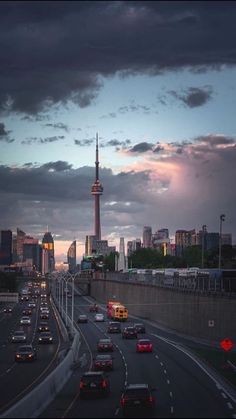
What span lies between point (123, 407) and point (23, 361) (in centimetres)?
3417

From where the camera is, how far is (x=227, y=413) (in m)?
34.8

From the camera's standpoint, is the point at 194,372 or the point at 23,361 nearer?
the point at 194,372

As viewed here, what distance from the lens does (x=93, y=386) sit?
41.8 m

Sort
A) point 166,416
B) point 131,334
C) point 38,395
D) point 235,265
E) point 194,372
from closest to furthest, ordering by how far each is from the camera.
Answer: point 166,416, point 38,395, point 194,372, point 131,334, point 235,265

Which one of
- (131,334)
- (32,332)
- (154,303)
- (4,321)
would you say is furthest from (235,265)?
(131,334)

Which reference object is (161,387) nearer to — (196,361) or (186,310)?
(196,361)

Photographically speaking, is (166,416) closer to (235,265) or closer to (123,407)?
(123,407)

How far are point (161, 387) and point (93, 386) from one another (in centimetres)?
647

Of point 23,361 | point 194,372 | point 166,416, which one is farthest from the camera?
point 23,361

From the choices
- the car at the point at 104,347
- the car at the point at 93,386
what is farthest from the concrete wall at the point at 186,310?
the car at the point at 93,386

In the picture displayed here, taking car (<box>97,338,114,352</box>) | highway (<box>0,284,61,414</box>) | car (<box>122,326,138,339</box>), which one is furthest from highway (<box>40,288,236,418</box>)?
car (<box>122,326,138,339</box>)

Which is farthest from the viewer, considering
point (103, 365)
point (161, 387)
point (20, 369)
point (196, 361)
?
point (196, 361)

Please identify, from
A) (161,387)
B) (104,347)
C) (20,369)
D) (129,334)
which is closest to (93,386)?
(161,387)

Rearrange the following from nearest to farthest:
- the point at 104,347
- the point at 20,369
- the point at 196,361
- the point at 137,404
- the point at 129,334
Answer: the point at 137,404 < the point at 20,369 < the point at 196,361 < the point at 104,347 < the point at 129,334
